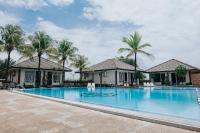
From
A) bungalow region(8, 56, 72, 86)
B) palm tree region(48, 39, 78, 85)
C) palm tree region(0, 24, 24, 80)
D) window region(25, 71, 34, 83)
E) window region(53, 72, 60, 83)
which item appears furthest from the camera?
window region(53, 72, 60, 83)

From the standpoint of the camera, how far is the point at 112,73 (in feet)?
97.7

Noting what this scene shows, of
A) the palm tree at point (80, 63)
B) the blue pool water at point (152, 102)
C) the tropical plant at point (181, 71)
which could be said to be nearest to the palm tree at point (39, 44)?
the palm tree at point (80, 63)

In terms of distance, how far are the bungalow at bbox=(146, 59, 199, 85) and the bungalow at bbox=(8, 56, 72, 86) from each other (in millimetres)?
16281

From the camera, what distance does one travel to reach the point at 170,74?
1275 inches

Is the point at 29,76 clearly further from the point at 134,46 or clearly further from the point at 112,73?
the point at 134,46

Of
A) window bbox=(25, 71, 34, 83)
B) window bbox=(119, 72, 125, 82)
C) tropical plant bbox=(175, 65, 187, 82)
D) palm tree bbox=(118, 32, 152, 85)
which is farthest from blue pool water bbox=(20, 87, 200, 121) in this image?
window bbox=(119, 72, 125, 82)

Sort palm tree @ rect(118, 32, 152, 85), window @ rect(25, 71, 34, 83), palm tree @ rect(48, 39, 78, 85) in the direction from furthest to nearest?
palm tree @ rect(48, 39, 78, 85) < window @ rect(25, 71, 34, 83) < palm tree @ rect(118, 32, 152, 85)

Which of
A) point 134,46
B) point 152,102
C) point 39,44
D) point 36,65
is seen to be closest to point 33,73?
point 36,65

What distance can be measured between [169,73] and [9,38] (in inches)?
1028

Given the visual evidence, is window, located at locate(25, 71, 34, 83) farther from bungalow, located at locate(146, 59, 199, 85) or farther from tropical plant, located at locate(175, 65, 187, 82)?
tropical plant, located at locate(175, 65, 187, 82)

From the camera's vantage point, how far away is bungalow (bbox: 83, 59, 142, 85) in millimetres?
29406

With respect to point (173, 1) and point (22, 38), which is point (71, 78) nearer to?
point (22, 38)

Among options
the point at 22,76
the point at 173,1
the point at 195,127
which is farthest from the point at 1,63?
the point at 195,127

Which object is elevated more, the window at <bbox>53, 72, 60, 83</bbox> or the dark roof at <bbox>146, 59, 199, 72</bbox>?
the dark roof at <bbox>146, 59, 199, 72</bbox>
